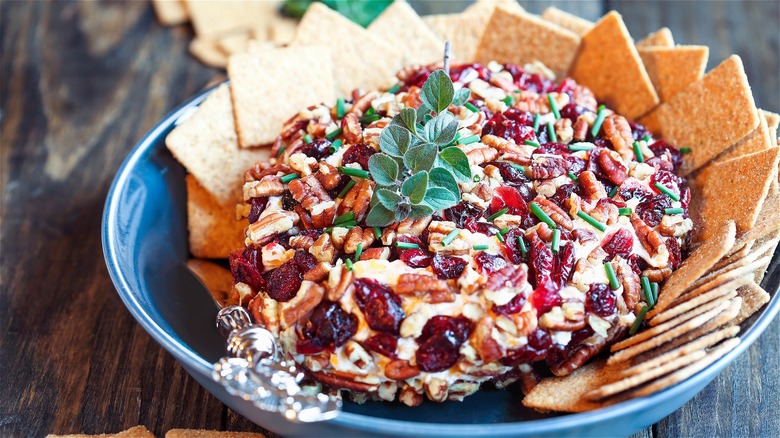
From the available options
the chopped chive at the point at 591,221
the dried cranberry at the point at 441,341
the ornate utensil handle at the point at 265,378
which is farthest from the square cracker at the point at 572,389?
the ornate utensil handle at the point at 265,378

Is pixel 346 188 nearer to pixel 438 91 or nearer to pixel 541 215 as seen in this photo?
pixel 438 91

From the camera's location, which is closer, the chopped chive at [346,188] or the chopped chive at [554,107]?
the chopped chive at [346,188]

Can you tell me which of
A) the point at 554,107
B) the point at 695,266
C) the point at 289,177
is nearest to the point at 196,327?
the point at 289,177

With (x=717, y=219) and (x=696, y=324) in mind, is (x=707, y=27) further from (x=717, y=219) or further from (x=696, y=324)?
(x=696, y=324)

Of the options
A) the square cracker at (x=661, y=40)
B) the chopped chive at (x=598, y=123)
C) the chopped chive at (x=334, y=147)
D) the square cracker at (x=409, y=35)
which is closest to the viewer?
the chopped chive at (x=334, y=147)

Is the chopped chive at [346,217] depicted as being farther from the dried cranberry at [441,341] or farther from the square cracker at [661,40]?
the square cracker at [661,40]

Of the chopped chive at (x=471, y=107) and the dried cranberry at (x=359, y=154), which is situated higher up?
the chopped chive at (x=471, y=107)

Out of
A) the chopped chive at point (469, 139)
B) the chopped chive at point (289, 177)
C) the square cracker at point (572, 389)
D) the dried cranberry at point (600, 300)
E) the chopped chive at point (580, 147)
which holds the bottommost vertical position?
the square cracker at point (572, 389)

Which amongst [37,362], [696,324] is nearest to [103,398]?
[37,362]
